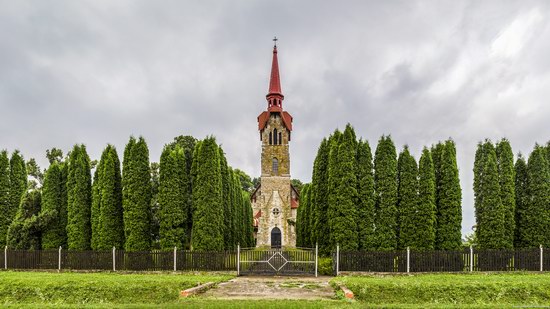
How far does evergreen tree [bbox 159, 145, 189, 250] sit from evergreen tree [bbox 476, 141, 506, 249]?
14747mm

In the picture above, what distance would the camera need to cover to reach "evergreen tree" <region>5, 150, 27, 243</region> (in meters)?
25.2

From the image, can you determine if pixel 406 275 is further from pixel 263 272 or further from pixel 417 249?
pixel 263 272

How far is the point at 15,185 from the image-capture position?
2605cm

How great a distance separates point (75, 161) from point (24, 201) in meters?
3.88

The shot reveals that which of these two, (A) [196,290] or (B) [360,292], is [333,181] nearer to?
(B) [360,292]

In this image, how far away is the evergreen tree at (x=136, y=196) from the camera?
20.0 meters

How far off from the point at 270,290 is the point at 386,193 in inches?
362

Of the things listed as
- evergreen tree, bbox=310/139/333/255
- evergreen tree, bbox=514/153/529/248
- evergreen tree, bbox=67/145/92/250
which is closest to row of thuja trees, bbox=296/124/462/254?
evergreen tree, bbox=310/139/333/255

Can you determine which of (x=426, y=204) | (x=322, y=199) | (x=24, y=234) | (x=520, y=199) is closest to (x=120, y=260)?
(x=24, y=234)

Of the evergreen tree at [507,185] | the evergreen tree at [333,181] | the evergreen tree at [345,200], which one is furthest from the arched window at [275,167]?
the evergreen tree at [507,185]

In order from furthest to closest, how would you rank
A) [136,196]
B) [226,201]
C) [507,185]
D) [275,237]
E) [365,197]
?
[275,237] < [226,201] < [507,185] < [136,196] < [365,197]

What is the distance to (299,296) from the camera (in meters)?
11.6

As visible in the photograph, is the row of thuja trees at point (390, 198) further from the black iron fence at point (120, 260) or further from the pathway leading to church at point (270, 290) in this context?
the black iron fence at point (120, 260)

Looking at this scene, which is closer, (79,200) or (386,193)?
(386,193)
